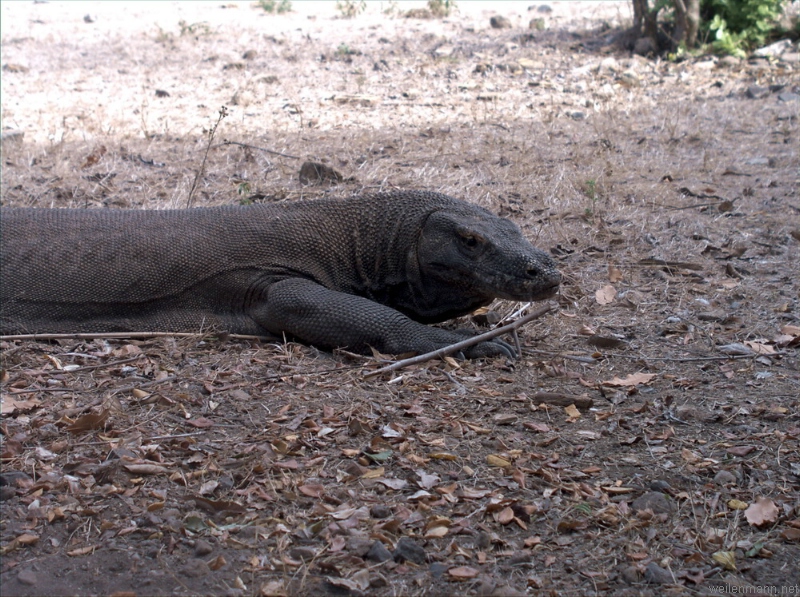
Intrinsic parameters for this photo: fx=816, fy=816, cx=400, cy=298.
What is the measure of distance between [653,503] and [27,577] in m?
1.77

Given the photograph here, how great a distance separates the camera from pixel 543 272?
3666 mm

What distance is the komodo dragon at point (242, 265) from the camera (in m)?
4.00

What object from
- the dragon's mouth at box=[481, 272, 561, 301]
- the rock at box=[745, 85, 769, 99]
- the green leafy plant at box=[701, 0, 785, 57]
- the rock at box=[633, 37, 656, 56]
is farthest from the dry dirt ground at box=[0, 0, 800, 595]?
the rock at box=[633, 37, 656, 56]

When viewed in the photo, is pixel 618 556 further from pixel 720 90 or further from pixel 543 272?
pixel 720 90

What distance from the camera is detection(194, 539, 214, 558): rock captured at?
7.22 feet

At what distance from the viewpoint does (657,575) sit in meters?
2.15

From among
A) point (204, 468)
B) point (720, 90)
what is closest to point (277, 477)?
point (204, 468)

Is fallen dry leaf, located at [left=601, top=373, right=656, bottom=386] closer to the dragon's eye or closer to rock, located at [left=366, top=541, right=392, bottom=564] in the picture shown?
the dragon's eye

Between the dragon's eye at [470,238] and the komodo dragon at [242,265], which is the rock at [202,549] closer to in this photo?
the komodo dragon at [242,265]

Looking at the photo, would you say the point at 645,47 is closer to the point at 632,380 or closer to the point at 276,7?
the point at 276,7

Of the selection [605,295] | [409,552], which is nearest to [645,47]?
[605,295]

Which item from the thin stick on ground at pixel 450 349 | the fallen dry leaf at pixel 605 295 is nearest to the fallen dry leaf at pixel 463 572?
the thin stick on ground at pixel 450 349

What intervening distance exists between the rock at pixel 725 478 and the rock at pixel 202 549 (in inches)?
62.3

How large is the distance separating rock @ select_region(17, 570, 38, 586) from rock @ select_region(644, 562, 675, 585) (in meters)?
1.58
